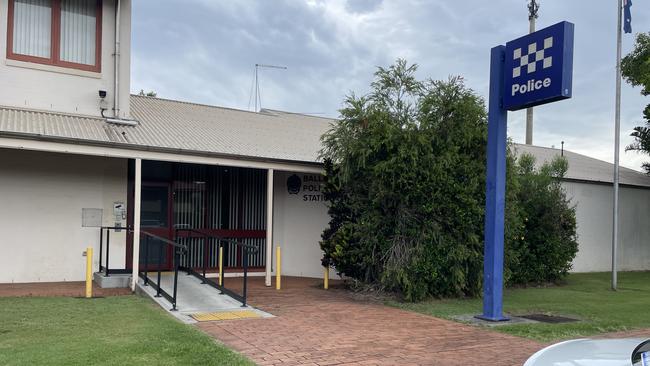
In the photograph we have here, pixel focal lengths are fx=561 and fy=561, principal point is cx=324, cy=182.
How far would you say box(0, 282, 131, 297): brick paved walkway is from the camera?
10.3 m

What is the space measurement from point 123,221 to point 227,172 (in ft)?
9.44

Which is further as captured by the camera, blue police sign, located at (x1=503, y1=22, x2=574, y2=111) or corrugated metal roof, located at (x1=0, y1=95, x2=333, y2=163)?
corrugated metal roof, located at (x1=0, y1=95, x2=333, y2=163)

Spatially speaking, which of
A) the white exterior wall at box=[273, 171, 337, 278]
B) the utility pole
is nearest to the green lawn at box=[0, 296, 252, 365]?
the white exterior wall at box=[273, 171, 337, 278]

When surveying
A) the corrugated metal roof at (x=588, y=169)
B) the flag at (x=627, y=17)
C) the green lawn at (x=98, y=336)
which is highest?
the flag at (x=627, y=17)

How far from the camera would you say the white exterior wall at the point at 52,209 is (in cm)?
1153

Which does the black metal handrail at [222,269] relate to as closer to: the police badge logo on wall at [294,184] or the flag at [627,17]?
the police badge logo on wall at [294,184]

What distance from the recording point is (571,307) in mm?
10852

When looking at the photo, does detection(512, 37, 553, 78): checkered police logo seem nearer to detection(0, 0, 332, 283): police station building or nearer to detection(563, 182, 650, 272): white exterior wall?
detection(0, 0, 332, 283): police station building

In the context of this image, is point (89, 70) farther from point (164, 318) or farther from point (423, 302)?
point (423, 302)

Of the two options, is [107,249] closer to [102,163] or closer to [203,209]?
[102,163]

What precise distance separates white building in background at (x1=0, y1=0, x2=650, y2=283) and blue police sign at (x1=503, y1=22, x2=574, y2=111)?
515 cm

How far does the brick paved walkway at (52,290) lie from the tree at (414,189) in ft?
14.8

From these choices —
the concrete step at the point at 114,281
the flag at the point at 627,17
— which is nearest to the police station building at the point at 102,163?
the concrete step at the point at 114,281

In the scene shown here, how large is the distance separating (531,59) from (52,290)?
9.53 meters
